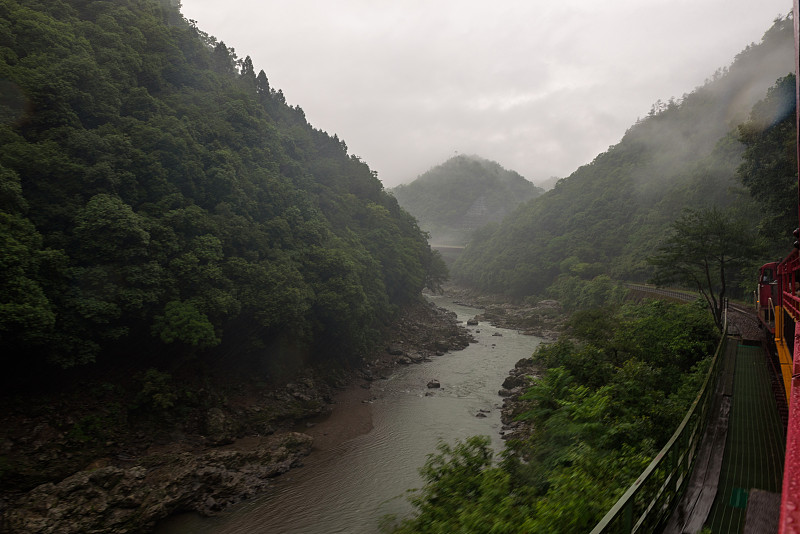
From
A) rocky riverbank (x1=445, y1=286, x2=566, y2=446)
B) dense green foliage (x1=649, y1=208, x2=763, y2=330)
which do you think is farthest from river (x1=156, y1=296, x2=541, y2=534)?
dense green foliage (x1=649, y1=208, x2=763, y2=330)

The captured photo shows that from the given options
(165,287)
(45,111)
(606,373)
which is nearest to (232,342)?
(165,287)

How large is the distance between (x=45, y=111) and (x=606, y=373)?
2606 centimetres

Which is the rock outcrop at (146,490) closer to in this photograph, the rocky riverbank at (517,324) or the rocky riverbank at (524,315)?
the rocky riverbank at (517,324)

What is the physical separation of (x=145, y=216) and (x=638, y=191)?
71.8 m

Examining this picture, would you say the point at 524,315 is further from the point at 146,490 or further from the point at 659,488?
the point at 659,488

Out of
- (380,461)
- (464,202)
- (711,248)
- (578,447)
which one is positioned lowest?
(380,461)

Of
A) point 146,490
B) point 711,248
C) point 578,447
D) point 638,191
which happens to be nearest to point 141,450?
point 146,490

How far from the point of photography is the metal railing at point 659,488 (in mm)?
4006

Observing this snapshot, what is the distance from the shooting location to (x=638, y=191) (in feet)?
224

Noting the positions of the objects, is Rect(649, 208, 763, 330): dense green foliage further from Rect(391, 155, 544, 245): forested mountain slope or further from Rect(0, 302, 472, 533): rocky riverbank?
Rect(391, 155, 544, 245): forested mountain slope

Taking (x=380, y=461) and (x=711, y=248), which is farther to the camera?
(x=711, y=248)

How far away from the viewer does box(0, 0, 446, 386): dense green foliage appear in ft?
53.1

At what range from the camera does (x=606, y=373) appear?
564 inches

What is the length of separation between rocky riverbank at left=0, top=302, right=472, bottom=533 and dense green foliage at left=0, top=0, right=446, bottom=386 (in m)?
2.09
